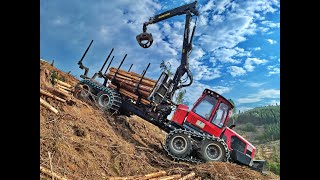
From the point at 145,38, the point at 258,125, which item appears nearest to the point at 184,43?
the point at 145,38

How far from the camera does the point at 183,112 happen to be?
38.2ft

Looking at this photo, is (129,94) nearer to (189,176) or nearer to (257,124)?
(189,176)

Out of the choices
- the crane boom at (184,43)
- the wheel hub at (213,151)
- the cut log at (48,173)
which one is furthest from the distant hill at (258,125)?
the cut log at (48,173)

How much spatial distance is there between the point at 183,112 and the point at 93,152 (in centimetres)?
467

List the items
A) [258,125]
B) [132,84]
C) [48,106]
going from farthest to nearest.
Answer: [258,125]
[132,84]
[48,106]

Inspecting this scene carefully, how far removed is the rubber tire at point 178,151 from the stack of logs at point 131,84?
2.44 metres

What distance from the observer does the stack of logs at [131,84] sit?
1272cm

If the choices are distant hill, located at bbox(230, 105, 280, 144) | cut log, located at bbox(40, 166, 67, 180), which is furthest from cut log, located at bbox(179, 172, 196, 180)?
distant hill, located at bbox(230, 105, 280, 144)

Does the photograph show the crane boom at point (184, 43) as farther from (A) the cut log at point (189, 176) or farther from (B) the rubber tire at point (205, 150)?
(A) the cut log at point (189, 176)

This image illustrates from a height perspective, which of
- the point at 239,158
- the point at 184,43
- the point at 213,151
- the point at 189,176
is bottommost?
the point at 189,176
